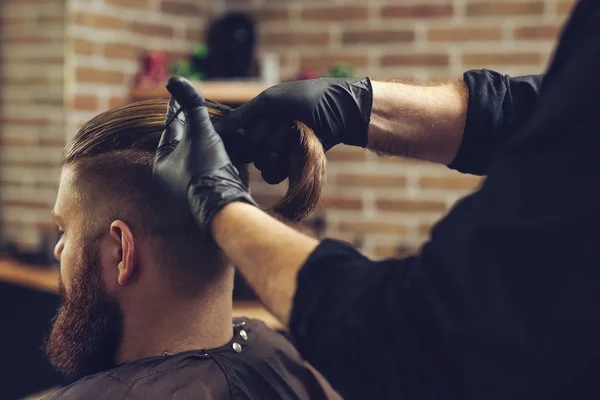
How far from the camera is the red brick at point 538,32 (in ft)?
11.1

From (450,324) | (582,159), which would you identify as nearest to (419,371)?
(450,324)

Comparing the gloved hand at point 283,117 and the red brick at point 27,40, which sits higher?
the red brick at point 27,40

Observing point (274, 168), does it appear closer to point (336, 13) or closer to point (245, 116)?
point (245, 116)

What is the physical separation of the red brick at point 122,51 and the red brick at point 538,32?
6.03ft

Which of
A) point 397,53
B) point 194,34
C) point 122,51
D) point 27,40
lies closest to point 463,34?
point 397,53

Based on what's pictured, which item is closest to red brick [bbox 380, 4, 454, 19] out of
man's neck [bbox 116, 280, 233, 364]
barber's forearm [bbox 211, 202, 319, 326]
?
man's neck [bbox 116, 280, 233, 364]

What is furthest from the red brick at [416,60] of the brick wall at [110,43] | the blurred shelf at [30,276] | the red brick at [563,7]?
the blurred shelf at [30,276]

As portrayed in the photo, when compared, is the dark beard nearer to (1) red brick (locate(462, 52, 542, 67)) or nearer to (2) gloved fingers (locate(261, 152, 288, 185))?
(2) gloved fingers (locate(261, 152, 288, 185))

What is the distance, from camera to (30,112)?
3.42 m

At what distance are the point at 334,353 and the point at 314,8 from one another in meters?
3.02

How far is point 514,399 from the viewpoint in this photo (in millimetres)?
824

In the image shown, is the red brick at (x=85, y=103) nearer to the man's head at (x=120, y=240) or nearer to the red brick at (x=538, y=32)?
the man's head at (x=120, y=240)

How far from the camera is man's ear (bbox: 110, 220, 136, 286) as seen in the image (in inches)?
55.6

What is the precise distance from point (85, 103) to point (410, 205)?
1640 mm
